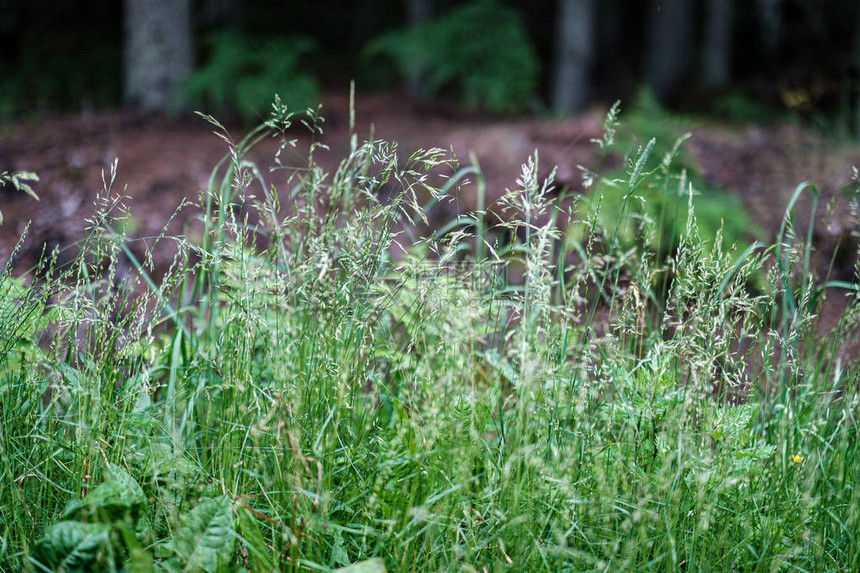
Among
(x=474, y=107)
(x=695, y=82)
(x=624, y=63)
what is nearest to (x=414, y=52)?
(x=474, y=107)

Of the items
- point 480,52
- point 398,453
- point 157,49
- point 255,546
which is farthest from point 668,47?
point 255,546

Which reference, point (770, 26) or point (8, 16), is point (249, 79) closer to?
point (8, 16)

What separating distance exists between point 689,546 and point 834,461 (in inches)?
21.5

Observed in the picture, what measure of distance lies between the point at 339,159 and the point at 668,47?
9773 mm

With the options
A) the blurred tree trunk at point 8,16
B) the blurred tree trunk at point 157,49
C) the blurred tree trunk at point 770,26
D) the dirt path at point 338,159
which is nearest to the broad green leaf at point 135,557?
the dirt path at point 338,159

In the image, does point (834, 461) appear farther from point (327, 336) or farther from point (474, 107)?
point (474, 107)

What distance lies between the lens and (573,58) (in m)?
9.41

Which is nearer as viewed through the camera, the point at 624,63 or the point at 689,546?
the point at 689,546

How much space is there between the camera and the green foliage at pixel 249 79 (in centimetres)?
675

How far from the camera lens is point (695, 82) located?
13055 mm

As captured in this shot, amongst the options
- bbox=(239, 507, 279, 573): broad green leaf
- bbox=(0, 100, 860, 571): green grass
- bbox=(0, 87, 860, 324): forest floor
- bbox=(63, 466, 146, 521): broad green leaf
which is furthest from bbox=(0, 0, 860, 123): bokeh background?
bbox=(239, 507, 279, 573): broad green leaf

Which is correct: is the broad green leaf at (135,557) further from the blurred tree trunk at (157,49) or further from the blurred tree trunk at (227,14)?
the blurred tree trunk at (227,14)

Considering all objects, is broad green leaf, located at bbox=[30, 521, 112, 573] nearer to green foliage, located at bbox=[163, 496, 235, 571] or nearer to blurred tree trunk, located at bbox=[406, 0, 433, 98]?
green foliage, located at bbox=[163, 496, 235, 571]

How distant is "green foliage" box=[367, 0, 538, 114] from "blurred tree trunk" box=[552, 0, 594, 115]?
1.09m
